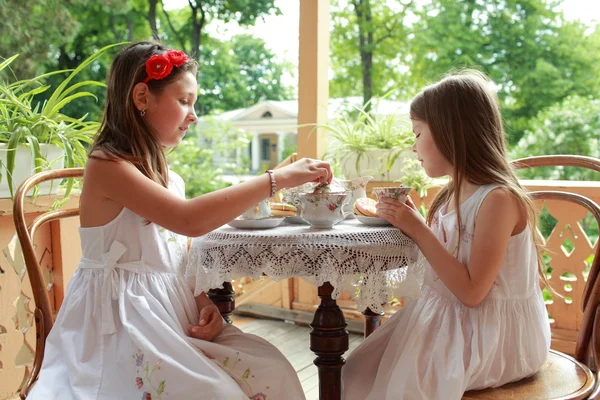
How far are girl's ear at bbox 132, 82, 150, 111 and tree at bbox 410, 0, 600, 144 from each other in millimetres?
6999

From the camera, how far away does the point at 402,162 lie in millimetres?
2996

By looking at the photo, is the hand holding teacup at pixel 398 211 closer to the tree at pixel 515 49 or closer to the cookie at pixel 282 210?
the cookie at pixel 282 210

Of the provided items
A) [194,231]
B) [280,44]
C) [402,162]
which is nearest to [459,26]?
[280,44]

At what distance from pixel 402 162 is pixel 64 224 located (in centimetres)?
158

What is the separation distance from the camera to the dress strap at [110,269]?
4.77 ft

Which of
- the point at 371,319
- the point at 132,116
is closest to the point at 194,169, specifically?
the point at 371,319

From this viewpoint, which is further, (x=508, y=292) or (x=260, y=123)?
(x=260, y=123)

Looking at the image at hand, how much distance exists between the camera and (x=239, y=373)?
1413mm

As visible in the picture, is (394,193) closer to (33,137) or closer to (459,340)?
(459,340)

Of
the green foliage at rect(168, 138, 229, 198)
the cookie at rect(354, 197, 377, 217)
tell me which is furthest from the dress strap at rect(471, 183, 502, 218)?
the green foliage at rect(168, 138, 229, 198)

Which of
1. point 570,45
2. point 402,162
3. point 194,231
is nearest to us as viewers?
point 194,231

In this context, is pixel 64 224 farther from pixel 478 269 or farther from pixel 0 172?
pixel 478 269

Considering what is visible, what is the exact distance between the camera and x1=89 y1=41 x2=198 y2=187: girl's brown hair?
5.07 feet

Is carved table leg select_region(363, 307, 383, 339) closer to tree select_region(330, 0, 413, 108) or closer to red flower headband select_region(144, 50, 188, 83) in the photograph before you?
red flower headband select_region(144, 50, 188, 83)
